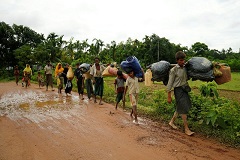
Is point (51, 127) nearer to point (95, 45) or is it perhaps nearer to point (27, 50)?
point (27, 50)

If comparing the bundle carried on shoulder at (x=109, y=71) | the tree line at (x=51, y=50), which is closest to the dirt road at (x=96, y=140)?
the bundle carried on shoulder at (x=109, y=71)

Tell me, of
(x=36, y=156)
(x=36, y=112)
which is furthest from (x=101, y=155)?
(x=36, y=112)

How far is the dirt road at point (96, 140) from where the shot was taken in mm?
4141

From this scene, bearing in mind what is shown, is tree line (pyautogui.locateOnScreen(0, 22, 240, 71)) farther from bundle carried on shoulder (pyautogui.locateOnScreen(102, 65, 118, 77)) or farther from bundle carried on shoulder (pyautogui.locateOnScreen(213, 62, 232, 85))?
bundle carried on shoulder (pyautogui.locateOnScreen(213, 62, 232, 85))

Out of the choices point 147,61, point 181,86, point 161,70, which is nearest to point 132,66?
point 161,70

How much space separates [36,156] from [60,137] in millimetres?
993

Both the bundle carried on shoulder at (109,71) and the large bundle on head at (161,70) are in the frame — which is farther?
the bundle carried on shoulder at (109,71)

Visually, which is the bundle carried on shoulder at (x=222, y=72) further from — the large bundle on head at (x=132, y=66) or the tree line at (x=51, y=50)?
the tree line at (x=51, y=50)

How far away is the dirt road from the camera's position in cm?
414

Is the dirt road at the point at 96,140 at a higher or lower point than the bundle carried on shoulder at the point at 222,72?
lower

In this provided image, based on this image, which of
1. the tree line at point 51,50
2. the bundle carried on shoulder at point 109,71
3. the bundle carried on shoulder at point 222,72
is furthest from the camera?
the tree line at point 51,50

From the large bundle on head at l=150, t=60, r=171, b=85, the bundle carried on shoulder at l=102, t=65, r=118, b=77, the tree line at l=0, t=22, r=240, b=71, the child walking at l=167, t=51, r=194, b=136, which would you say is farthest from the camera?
the tree line at l=0, t=22, r=240, b=71

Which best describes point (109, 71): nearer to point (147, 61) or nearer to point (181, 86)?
point (181, 86)

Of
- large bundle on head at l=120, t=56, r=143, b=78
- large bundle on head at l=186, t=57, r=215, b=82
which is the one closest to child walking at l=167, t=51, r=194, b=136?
large bundle on head at l=186, t=57, r=215, b=82
